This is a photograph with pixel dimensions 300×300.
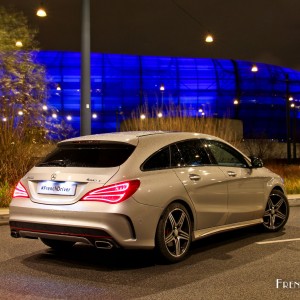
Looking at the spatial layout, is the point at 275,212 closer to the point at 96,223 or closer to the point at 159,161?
the point at 159,161

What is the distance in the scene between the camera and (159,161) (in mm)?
6203

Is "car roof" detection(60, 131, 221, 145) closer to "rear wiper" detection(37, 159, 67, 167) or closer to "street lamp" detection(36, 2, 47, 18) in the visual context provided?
"rear wiper" detection(37, 159, 67, 167)

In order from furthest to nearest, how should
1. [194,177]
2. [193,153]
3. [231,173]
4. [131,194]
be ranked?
[231,173], [193,153], [194,177], [131,194]

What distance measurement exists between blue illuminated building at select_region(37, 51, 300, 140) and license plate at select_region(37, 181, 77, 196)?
60.3 metres

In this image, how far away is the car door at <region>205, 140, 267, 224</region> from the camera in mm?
7098

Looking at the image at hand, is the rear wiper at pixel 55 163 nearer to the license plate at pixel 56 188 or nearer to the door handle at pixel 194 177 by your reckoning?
the license plate at pixel 56 188

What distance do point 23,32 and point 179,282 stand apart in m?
13.9

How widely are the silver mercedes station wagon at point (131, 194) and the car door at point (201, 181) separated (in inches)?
0.5

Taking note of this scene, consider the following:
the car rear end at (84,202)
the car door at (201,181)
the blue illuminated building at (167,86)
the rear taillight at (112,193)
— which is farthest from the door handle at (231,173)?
the blue illuminated building at (167,86)

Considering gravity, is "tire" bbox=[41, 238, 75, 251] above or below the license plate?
below

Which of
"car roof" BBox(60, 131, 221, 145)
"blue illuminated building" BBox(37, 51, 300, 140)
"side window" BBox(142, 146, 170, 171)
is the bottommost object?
"side window" BBox(142, 146, 170, 171)

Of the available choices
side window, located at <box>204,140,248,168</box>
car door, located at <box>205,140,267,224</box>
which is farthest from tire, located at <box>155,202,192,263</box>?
side window, located at <box>204,140,248,168</box>

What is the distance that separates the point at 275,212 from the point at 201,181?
7.45 ft

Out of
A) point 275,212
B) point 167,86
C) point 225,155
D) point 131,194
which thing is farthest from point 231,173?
point 167,86
